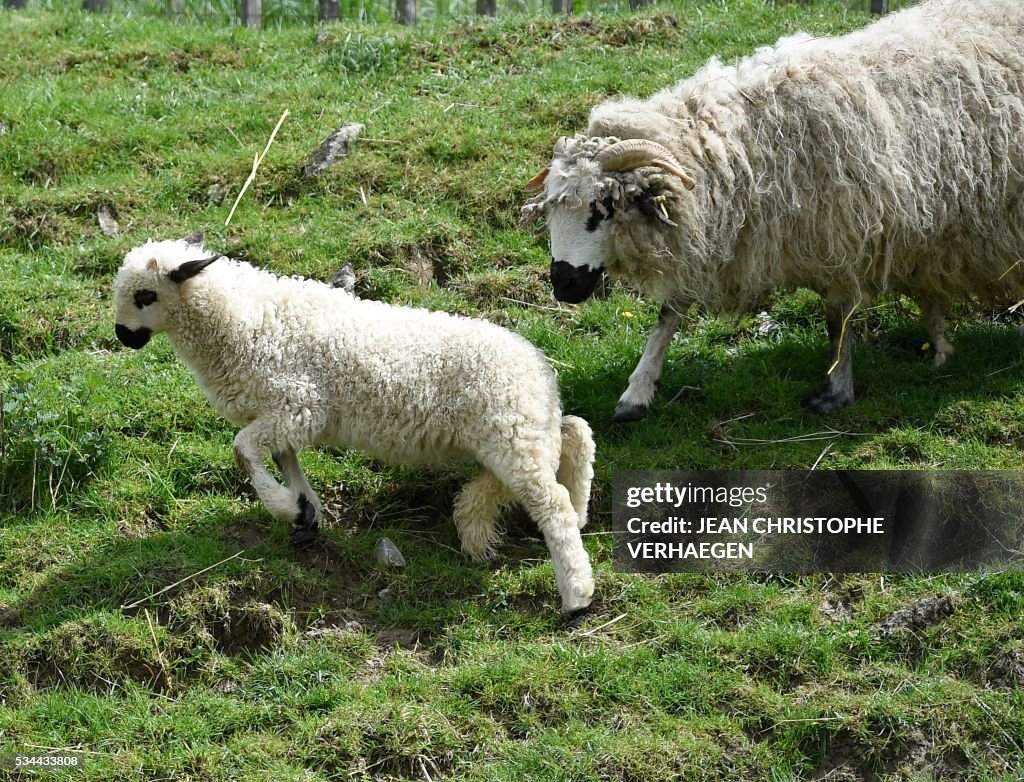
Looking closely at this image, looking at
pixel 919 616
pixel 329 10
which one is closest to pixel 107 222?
pixel 329 10

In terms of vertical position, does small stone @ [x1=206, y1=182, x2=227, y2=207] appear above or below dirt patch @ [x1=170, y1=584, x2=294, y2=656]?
above

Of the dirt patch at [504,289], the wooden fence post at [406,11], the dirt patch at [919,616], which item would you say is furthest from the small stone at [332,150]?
the dirt patch at [919,616]

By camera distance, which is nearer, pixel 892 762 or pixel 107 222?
pixel 892 762

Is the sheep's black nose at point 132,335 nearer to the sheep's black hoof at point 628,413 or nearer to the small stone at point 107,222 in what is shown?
the sheep's black hoof at point 628,413

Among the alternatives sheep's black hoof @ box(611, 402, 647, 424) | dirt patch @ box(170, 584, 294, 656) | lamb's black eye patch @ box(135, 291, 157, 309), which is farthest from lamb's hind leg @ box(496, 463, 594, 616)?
lamb's black eye patch @ box(135, 291, 157, 309)

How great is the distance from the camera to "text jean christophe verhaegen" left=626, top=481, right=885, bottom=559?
5.79m

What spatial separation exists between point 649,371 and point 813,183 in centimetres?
128

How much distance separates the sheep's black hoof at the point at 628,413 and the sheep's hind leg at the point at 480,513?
1.16 m

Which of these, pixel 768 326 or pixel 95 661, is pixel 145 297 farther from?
pixel 768 326

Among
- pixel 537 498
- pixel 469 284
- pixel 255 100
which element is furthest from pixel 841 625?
pixel 255 100

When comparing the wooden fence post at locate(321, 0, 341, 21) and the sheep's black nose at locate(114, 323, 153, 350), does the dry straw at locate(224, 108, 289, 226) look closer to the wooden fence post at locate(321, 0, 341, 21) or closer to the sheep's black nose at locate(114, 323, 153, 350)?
the sheep's black nose at locate(114, 323, 153, 350)

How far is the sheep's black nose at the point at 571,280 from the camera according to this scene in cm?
619

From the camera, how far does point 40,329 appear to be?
7301 mm

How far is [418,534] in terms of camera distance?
19.8ft
